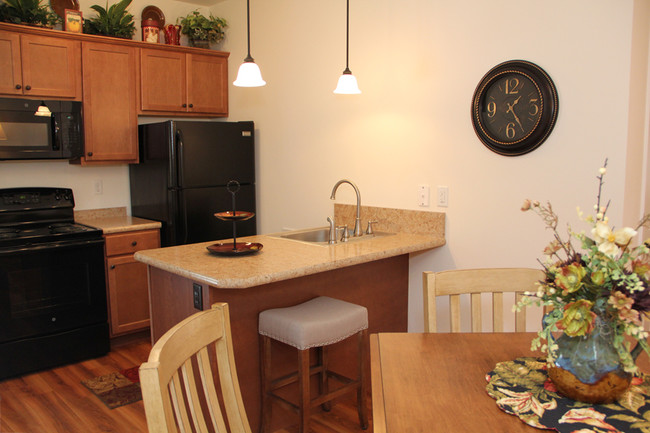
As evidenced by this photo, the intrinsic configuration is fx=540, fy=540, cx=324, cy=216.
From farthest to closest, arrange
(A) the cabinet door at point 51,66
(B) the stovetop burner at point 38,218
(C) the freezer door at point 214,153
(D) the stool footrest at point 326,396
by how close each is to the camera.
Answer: (C) the freezer door at point 214,153
(A) the cabinet door at point 51,66
(B) the stovetop burner at point 38,218
(D) the stool footrest at point 326,396

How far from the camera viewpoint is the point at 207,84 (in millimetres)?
4242

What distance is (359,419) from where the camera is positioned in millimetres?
2650

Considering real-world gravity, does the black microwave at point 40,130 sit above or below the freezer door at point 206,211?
above

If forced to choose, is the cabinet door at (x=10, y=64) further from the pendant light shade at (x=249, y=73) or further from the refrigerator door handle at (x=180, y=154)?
the pendant light shade at (x=249, y=73)

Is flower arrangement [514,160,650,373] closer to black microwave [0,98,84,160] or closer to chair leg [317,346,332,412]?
chair leg [317,346,332,412]

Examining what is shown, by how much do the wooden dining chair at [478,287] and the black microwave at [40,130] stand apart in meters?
2.74

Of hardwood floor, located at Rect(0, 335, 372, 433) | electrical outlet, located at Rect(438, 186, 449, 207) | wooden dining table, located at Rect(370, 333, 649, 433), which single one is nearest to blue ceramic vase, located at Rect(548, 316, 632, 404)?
wooden dining table, located at Rect(370, 333, 649, 433)

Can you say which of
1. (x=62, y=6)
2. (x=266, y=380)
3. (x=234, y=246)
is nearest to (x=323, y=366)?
(x=266, y=380)

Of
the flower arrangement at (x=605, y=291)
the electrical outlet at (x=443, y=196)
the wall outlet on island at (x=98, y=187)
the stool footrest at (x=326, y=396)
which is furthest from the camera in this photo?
the wall outlet on island at (x=98, y=187)

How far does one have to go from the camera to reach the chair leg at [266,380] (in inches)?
96.0

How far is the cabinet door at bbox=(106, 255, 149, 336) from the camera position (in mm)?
3627

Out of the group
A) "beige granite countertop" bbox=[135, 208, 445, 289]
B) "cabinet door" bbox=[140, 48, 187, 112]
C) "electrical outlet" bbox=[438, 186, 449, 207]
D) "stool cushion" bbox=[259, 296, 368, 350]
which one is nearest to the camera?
"beige granite countertop" bbox=[135, 208, 445, 289]

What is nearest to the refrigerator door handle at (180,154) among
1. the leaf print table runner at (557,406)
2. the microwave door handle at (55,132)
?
the microwave door handle at (55,132)

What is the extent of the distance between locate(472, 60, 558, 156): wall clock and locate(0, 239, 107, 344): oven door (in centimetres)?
247
